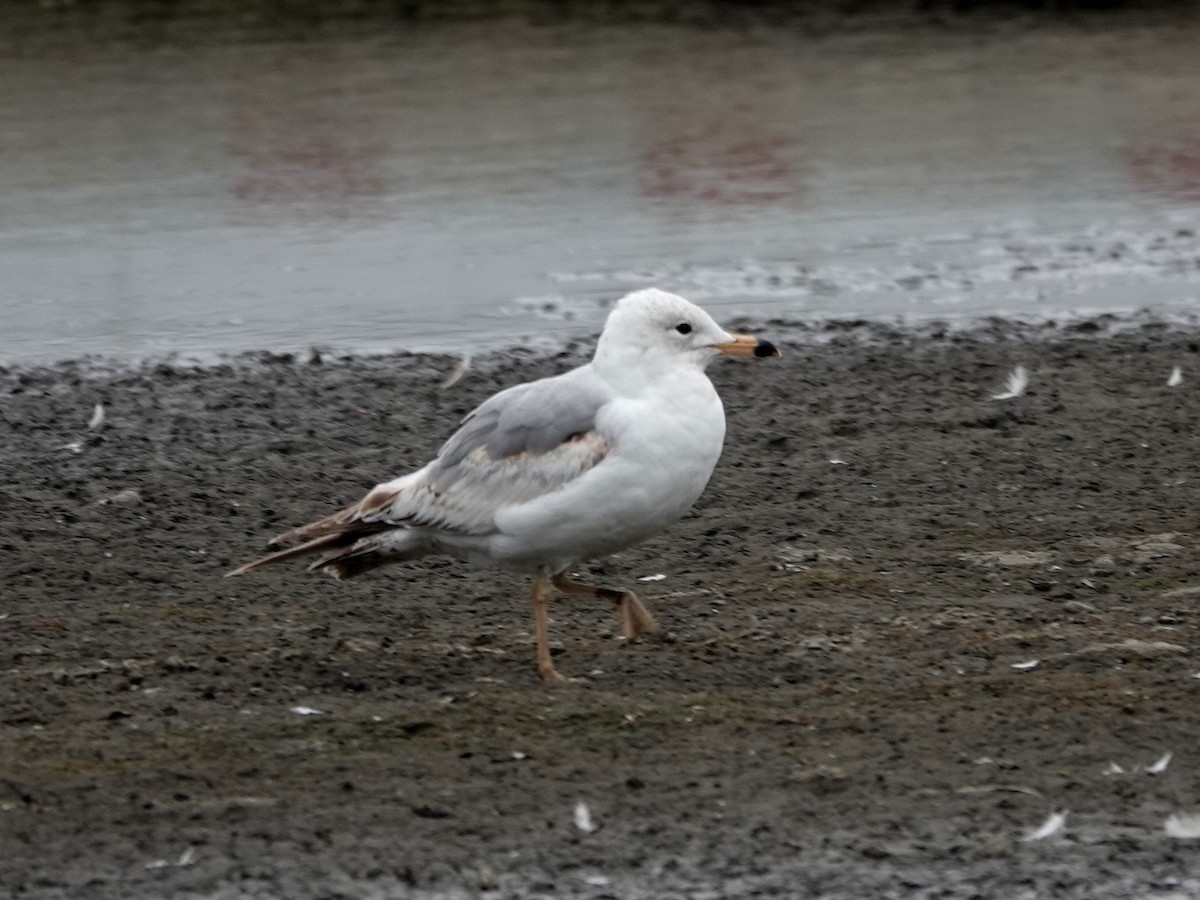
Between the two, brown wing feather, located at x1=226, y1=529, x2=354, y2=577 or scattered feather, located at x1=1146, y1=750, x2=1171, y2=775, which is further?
brown wing feather, located at x1=226, y1=529, x2=354, y2=577

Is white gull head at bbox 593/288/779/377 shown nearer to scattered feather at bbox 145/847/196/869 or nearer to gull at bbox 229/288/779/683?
gull at bbox 229/288/779/683

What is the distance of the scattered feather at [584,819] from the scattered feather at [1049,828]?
0.89 meters

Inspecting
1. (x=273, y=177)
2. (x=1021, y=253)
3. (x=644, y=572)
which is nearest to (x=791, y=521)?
(x=644, y=572)

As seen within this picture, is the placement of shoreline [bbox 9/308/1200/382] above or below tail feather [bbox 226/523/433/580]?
below

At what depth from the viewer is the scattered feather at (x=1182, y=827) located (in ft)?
14.6

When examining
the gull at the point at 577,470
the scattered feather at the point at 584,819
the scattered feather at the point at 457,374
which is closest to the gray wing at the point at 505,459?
the gull at the point at 577,470

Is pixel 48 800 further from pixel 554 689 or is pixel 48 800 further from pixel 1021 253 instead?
pixel 1021 253

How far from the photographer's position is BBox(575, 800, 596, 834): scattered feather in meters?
4.54

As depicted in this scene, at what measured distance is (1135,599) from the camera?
6016mm

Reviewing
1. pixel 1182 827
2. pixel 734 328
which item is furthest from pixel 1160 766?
pixel 734 328

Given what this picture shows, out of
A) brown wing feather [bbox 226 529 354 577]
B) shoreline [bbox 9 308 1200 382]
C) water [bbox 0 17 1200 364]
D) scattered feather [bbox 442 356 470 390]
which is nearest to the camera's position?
brown wing feather [bbox 226 529 354 577]

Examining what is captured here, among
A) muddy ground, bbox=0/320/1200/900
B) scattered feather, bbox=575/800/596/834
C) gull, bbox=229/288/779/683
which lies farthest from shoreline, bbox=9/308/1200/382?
scattered feather, bbox=575/800/596/834

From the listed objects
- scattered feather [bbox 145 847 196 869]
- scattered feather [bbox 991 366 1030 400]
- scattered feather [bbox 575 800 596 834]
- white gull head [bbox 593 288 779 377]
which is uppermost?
white gull head [bbox 593 288 779 377]

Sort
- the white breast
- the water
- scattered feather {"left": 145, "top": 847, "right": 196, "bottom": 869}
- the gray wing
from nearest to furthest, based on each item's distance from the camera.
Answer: scattered feather {"left": 145, "top": 847, "right": 196, "bottom": 869} < the white breast < the gray wing < the water
